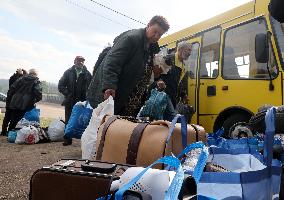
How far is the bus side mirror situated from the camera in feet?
15.5

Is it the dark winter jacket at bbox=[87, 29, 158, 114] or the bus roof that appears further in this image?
the bus roof

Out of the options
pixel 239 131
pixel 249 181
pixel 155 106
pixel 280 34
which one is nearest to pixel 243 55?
pixel 280 34

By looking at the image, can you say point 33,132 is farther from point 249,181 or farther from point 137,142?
point 249,181

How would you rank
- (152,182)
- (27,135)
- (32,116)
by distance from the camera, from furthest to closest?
(32,116)
(27,135)
(152,182)

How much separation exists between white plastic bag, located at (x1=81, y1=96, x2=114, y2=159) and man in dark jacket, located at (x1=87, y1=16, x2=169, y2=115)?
0.37 meters

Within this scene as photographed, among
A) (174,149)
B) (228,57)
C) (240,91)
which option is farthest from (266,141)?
(228,57)

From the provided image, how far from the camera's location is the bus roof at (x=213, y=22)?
18.1ft

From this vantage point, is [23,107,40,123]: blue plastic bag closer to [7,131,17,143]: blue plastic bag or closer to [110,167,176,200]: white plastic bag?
[7,131,17,143]: blue plastic bag

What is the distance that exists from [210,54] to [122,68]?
2805 mm

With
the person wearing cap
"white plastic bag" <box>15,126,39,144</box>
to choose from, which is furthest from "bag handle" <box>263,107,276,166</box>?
"white plastic bag" <box>15,126,39,144</box>

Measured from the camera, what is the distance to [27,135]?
7.02 metres

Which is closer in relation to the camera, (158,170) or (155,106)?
(158,170)

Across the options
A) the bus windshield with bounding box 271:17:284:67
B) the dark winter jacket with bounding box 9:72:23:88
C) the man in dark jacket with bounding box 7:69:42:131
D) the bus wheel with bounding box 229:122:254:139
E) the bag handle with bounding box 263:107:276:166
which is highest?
the bus windshield with bounding box 271:17:284:67

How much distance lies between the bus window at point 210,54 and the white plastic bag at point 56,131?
331cm
